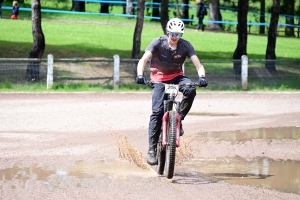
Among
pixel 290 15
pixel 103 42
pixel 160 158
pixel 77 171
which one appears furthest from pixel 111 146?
pixel 290 15

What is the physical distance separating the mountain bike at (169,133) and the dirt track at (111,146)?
8.5 inches

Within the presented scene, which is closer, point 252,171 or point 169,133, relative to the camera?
point 169,133

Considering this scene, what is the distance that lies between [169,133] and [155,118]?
0.83m

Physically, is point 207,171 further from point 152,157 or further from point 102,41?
point 102,41

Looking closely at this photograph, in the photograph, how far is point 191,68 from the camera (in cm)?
2995

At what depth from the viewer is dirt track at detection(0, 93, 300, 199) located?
9.34 metres

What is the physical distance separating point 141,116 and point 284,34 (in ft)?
130

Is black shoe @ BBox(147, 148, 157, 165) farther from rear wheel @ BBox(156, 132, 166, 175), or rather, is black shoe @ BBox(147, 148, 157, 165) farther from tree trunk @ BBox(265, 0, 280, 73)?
tree trunk @ BBox(265, 0, 280, 73)

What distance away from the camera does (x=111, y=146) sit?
→ 1327 centimetres

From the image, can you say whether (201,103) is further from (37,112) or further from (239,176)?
(239,176)

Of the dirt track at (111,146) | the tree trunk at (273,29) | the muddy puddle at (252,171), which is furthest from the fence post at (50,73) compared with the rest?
the muddy puddle at (252,171)

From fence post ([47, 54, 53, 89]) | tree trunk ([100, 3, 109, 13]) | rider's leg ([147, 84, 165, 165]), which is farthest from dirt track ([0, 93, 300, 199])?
tree trunk ([100, 3, 109, 13])

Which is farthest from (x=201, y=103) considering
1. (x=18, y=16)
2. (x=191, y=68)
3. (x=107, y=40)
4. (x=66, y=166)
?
(x=18, y=16)

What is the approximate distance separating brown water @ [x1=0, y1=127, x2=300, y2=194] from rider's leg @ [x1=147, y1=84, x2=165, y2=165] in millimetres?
274
